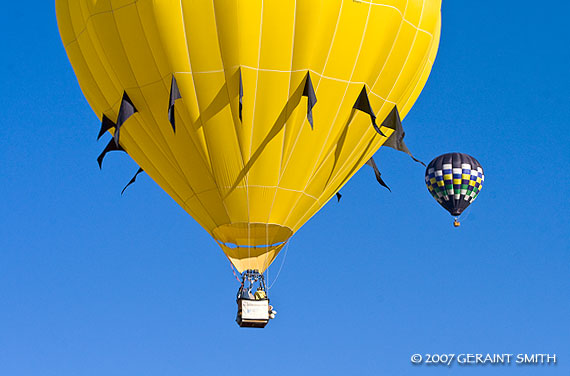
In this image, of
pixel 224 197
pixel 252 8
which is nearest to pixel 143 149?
pixel 224 197

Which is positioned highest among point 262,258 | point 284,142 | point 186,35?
point 186,35

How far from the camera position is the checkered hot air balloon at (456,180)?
109 feet

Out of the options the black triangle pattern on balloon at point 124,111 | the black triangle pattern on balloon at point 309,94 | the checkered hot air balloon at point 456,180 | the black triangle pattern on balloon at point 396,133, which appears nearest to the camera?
the black triangle pattern on balloon at point 309,94

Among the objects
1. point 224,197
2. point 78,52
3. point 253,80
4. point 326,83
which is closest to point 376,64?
point 326,83

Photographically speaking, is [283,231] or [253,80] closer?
[253,80]

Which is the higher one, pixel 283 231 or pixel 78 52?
pixel 78 52

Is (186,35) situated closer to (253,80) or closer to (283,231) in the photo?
(253,80)

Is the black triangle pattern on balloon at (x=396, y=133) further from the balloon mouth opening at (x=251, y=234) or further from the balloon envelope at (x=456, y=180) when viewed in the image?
the balloon envelope at (x=456, y=180)

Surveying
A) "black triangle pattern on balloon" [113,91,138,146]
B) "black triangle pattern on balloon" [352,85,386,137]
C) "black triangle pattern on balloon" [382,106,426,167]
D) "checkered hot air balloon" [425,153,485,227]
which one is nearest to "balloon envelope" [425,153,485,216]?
"checkered hot air balloon" [425,153,485,227]

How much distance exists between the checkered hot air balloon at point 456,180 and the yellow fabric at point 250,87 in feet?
39.9

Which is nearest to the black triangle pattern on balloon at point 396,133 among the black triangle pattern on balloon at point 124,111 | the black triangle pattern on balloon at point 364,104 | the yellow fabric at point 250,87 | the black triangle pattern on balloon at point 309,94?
the yellow fabric at point 250,87

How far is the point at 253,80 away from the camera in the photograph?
19.3 meters

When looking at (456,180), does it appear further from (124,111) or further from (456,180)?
(124,111)

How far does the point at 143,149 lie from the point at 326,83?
3.55 meters
